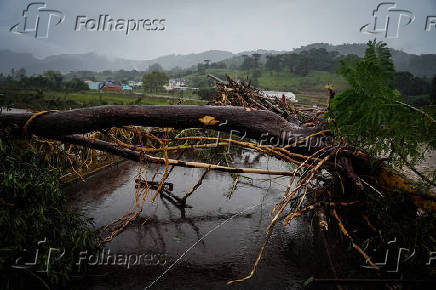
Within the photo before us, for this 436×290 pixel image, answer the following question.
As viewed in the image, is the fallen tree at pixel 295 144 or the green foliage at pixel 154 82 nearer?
the fallen tree at pixel 295 144

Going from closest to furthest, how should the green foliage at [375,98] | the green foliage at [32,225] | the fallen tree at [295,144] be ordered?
1. the green foliage at [375,98]
2. the green foliage at [32,225]
3. the fallen tree at [295,144]

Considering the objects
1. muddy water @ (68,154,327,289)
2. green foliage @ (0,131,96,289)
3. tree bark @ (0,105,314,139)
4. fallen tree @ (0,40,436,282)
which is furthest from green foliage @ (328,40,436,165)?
green foliage @ (0,131,96,289)

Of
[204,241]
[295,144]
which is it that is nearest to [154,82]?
[204,241]

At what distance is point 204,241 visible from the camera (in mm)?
3227

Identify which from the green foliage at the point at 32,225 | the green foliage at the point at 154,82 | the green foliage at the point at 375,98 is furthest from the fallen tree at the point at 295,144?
the green foliage at the point at 154,82

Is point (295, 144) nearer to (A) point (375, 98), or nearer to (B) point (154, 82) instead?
(A) point (375, 98)

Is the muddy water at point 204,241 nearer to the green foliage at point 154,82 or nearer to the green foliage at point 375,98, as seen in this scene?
the green foliage at point 375,98

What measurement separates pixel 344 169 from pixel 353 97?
1559mm

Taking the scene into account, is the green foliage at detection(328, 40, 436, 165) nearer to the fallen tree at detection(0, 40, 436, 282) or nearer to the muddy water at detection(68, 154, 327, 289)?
the fallen tree at detection(0, 40, 436, 282)

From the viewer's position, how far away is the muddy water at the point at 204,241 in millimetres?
2564

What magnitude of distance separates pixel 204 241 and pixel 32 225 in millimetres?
1940

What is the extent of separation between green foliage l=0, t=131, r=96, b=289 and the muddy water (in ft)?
1.24

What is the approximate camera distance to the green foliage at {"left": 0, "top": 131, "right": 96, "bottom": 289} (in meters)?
2.11

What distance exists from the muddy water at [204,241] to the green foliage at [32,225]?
378mm
